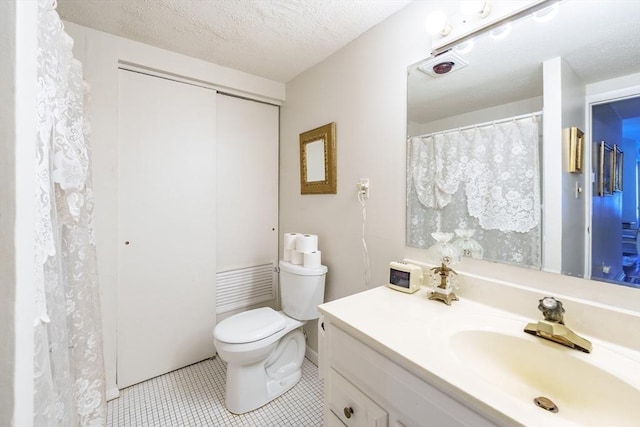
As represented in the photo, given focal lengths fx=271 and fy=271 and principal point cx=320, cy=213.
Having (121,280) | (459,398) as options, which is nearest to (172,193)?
(121,280)

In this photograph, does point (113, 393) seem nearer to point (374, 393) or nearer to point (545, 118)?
point (374, 393)

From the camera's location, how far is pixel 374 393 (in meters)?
0.82

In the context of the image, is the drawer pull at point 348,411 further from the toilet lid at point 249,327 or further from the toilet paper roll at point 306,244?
the toilet paper roll at point 306,244

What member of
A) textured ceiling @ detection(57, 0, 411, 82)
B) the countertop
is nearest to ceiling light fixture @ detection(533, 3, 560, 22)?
textured ceiling @ detection(57, 0, 411, 82)

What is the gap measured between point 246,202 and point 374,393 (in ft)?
5.77

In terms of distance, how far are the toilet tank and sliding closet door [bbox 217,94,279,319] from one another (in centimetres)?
60

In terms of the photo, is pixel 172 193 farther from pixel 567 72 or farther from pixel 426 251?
pixel 567 72

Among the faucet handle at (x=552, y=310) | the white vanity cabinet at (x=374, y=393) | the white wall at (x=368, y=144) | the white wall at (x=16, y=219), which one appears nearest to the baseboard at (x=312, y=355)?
the white wall at (x=368, y=144)

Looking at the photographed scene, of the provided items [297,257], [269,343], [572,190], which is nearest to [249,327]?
[269,343]

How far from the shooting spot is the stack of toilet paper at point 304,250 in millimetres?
1756

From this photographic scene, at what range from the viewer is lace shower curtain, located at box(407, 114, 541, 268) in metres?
0.98

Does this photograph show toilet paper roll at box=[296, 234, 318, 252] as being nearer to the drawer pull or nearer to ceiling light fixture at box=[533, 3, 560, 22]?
the drawer pull

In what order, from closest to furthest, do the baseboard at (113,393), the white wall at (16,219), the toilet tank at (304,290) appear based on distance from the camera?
the white wall at (16,219) < the baseboard at (113,393) < the toilet tank at (304,290)

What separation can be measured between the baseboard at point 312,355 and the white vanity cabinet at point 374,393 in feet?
3.38
